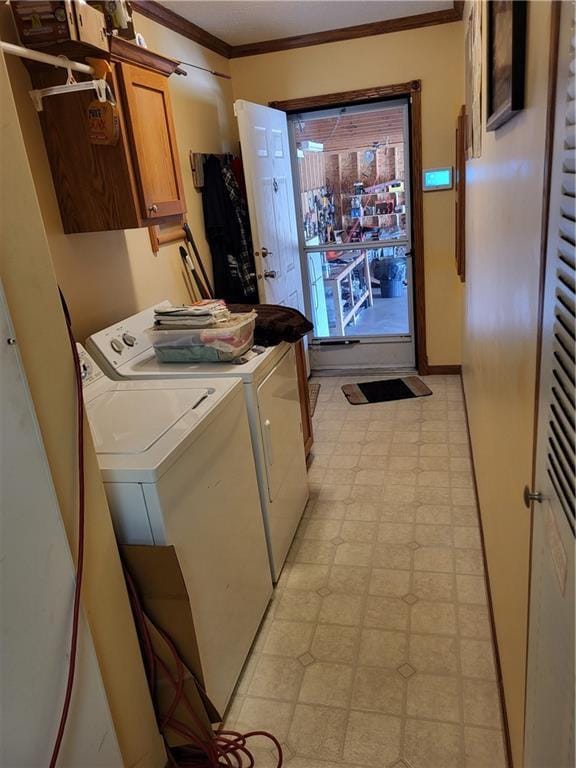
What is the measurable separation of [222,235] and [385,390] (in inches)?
67.3

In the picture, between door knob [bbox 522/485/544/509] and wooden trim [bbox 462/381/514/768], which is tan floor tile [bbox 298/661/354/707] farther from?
door knob [bbox 522/485/544/509]

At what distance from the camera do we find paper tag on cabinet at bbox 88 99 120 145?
1.96 metres

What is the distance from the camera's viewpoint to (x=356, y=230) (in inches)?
180

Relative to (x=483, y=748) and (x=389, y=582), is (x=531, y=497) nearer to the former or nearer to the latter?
(x=483, y=748)

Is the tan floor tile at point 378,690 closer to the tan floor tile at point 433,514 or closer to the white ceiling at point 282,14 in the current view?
the tan floor tile at point 433,514

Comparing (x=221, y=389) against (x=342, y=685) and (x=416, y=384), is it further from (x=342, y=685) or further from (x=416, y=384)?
(x=416, y=384)

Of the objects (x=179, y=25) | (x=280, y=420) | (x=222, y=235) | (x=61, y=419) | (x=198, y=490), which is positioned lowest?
(x=280, y=420)

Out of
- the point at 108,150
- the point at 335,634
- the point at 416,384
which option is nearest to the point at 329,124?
the point at 416,384

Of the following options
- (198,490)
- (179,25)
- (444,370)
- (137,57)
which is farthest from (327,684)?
(179,25)

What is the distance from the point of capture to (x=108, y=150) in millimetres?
2068

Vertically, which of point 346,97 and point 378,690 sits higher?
point 346,97

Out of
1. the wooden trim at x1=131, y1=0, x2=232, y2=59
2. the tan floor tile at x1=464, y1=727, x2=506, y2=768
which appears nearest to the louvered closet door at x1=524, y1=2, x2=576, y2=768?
the tan floor tile at x1=464, y1=727, x2=506, y2=768

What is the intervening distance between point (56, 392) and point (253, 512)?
3.49 feet

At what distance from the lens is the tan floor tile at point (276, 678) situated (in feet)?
6.13
